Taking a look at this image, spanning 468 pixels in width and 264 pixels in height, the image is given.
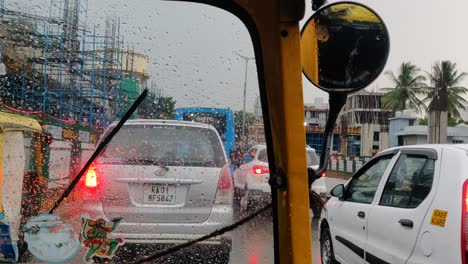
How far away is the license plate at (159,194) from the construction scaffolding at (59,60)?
0.92 feet

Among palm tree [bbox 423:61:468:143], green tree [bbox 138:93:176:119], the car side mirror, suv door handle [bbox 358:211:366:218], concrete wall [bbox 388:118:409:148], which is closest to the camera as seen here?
green tree [bbox 138:93:176:119]

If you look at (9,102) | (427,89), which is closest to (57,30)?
(9,102)

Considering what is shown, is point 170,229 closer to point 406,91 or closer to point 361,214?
point 361,214

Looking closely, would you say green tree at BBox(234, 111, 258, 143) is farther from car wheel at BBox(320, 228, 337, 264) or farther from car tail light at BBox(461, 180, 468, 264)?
car wheel at BBox(320, 228, 337, 264)

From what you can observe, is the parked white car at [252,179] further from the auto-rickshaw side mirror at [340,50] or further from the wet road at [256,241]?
the auto-rickshaw side mirror at [340,50]

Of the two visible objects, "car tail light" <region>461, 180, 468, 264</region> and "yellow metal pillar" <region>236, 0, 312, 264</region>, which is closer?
"yellow metal pillar" <region>236, 0, 312, 264</region>

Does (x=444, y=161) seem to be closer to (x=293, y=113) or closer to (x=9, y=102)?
(x=293, y=113)

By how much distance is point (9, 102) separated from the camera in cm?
160

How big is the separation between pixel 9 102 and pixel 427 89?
5573cm

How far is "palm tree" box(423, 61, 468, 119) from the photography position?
46906 millimetres

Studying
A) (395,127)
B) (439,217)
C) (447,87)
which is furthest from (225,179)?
(447,87)

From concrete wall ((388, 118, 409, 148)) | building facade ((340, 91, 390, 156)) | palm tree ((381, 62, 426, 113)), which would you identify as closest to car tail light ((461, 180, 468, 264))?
building facade ((340, 91, 390, 156))

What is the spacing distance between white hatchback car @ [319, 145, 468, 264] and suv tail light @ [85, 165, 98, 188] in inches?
56.9

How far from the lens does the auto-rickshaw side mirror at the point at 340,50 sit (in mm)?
1532
